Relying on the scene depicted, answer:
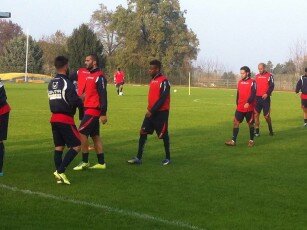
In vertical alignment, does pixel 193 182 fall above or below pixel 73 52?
below

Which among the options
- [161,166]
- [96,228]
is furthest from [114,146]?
[96,228]

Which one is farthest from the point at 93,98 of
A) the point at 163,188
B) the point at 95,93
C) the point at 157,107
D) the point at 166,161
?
the point at 163,188

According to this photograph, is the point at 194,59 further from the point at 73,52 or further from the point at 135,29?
the point at 73,52

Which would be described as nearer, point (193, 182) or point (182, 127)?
point (193, 182)

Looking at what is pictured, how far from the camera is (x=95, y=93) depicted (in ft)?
30.8

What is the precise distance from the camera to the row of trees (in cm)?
7881

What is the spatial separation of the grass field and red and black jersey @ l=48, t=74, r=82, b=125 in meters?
1.01

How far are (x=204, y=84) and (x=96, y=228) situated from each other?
75.9m

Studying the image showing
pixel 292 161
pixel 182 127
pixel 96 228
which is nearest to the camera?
pixel 96 228

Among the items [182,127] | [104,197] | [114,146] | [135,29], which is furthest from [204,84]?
[104,197]

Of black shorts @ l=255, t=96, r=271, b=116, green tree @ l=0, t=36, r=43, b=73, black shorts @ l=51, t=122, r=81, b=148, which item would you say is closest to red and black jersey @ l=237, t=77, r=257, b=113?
black shorts @ l=255, t=96, r=271, b=116

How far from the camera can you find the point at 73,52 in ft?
259

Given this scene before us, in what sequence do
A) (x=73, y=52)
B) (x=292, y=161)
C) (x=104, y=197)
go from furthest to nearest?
(x=73, y=52) < (x=292, y=161) < (x=104, y=197)

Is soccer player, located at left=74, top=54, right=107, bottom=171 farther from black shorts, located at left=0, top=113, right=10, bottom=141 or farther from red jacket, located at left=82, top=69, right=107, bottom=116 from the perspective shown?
black shorts, located at left=0, top=113, right=10, bottom=141
